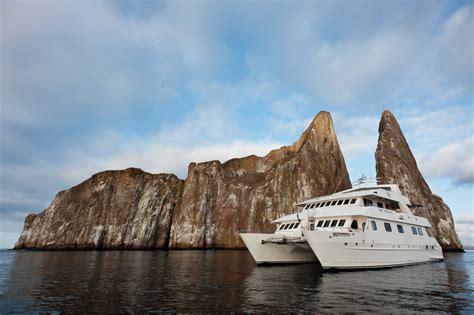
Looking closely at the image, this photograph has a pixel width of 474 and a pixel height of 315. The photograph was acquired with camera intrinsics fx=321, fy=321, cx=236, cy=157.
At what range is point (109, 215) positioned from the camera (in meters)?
73.4

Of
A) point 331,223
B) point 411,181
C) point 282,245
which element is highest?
point 411,181

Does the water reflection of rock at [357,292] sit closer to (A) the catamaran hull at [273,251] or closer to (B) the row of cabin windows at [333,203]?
(A) the catamaran hull at [273,251]

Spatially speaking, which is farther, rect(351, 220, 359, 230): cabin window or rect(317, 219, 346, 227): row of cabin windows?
rect(317, 219, 346, 227): row of cabin windows

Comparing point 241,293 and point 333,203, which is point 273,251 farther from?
point 241,293

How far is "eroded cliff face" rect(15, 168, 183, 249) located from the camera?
2771 inches

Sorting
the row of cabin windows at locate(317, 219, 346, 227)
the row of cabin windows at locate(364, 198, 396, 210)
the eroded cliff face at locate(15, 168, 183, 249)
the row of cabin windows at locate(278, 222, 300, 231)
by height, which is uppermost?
the eroded cliff face at locate(15, 168, 183, 249)

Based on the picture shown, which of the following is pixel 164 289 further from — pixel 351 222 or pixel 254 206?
pixel 254 206

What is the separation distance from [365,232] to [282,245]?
7056 mm

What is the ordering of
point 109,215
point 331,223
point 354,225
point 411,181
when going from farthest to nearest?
point 109,215 → point 411,181 → point 331,223 → point 354,225

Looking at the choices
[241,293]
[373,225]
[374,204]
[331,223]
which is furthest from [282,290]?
[374,204]

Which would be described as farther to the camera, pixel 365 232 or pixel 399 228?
pixel 399 228

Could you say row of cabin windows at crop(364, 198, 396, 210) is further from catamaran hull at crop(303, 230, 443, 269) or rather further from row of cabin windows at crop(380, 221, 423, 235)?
catamaran hull at crop(303, 230, 443, 269)

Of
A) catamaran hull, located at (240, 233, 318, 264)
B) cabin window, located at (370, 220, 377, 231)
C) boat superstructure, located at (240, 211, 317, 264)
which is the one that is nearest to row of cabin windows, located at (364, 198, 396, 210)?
cabin window, located at (370, 220, 377, 231)

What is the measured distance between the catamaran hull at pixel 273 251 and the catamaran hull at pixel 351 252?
13.7 ft
